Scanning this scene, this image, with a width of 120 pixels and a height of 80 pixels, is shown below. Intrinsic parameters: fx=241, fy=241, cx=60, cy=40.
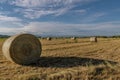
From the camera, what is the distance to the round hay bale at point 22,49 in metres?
13.2

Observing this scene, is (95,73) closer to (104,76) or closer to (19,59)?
(104,76)

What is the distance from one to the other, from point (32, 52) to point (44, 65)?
4.91ft

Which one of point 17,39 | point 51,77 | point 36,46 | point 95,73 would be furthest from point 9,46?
point 95,73

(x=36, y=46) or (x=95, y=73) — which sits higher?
(x=36, y=46)

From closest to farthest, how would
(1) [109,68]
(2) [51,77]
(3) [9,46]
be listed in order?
(2) [51,77], (1) [109,68], (3) [9,46]

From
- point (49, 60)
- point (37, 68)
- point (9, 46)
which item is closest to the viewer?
point (37, 68)

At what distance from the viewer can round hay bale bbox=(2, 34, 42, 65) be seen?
1323cm

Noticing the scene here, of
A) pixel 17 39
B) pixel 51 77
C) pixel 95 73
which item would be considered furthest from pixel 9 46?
pixel 95 73

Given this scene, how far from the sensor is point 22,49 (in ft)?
45.5

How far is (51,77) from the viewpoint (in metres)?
9.51

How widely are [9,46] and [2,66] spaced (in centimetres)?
123

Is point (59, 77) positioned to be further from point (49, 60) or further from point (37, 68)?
point (49, 60)

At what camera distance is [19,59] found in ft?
43.5

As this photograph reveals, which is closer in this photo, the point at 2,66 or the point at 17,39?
the point at 2,66
